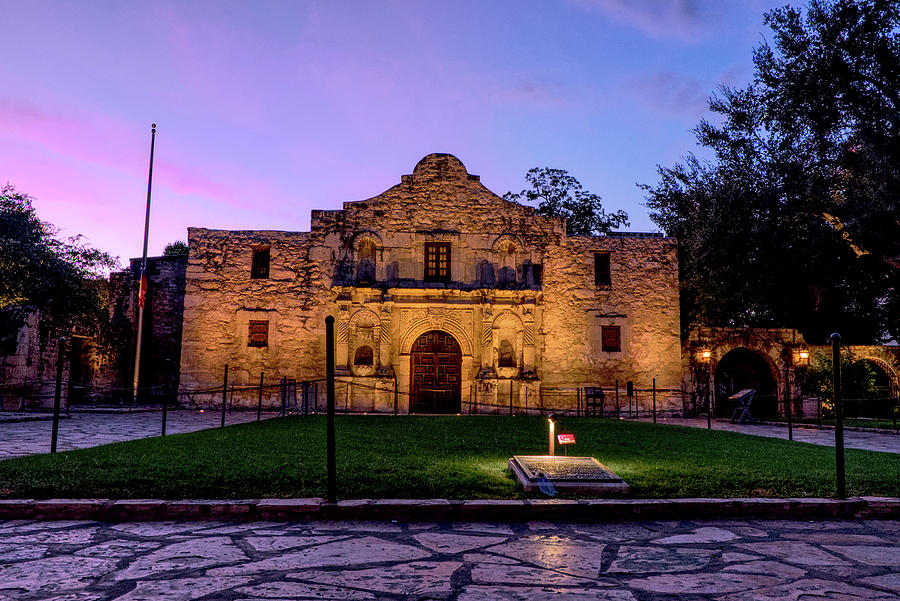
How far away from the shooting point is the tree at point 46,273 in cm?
1867

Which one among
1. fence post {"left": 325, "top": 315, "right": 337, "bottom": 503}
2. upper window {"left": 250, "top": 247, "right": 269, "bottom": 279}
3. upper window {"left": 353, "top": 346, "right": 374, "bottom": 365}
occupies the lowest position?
fence post {"left": 325, "top": 315, "right": 337, "bottom": 503}

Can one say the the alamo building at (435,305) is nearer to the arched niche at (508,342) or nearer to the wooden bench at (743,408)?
the arched niche at (508,342)

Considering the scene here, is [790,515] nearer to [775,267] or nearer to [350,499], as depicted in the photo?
[350,499]

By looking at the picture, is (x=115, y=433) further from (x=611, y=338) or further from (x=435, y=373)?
(x=611, y=338)

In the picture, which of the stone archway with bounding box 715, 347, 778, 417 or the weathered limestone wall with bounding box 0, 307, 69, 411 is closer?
the weathered limestone wall with bounding box 0, 307, 69, 411

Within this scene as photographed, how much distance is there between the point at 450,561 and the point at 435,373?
16324mm

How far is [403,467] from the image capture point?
691cm

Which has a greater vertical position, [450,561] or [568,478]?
[568,478]

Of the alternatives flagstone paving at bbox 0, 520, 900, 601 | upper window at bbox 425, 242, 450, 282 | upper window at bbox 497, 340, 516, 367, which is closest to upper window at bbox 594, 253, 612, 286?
upper window at bbox 497, 340, 516, 367

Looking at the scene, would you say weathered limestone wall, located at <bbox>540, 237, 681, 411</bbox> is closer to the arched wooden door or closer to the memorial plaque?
the arched wooden door

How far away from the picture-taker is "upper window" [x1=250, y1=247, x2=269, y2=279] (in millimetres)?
20781

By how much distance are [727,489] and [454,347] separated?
1457 centimetres

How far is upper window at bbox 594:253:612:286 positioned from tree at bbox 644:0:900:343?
10.3 ft

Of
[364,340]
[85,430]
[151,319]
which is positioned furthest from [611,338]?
[151,319]
